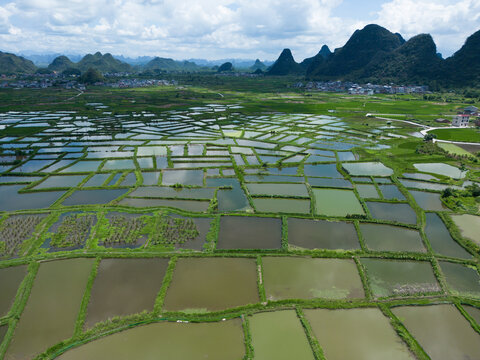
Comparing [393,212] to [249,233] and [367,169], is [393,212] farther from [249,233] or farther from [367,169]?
[249,233]

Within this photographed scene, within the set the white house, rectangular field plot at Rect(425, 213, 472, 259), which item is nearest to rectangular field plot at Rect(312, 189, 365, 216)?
rectangular field plot at Rect(425, 213, 472, 259)

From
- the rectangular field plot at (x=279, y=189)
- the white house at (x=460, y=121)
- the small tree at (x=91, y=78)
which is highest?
the small tree at (x=91, y=78)

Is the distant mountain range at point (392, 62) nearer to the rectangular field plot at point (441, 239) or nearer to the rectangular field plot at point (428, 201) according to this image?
the rectangular field plot at point (428, 201)

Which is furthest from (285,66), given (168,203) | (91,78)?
(168,203)

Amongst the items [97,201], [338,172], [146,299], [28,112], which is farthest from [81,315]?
[28,112]

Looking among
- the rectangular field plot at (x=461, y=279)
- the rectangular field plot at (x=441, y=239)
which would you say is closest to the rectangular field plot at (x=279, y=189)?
the rectangular field plot at (x=441, y=239)

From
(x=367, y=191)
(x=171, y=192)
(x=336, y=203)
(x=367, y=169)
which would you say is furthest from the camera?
(x=367, y=169)

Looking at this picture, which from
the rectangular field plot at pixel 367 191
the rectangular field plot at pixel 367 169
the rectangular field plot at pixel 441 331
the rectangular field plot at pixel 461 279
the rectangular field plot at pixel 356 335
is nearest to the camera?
the rectangular field plot at pixel 356 335
